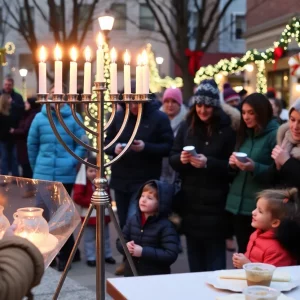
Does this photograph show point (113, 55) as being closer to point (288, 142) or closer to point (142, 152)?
point (288, 142)

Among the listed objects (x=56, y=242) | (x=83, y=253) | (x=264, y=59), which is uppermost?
(x=264, y=59)

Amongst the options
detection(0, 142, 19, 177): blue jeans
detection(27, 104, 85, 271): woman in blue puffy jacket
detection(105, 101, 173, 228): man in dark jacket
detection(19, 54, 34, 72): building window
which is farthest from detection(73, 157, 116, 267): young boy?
detection(19, 54, 34, 72): building window

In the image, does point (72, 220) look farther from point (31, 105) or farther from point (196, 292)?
point (31, 105)

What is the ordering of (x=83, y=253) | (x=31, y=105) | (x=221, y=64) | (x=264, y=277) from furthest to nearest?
(x=221, y=64)
(x=31, y=105)
(x=83, y=253)
(x=264, y=277)

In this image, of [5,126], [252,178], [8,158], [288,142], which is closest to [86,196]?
[252,178]

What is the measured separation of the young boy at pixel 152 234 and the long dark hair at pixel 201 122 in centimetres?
57

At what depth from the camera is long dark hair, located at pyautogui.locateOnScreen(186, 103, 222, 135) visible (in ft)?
18.1

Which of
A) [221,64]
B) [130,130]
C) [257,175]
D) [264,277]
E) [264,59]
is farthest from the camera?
[221,64]

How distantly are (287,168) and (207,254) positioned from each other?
4.18 ft

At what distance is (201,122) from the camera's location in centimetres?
556

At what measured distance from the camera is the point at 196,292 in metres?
2.74

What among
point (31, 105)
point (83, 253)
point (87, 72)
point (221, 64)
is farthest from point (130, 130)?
point (221, 64)

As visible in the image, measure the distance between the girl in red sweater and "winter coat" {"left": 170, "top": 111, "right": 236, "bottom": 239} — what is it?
3.95ft

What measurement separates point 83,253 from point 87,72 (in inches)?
179
